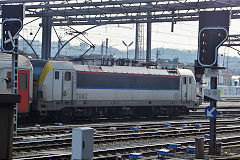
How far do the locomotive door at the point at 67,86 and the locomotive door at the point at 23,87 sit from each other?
8.84ft

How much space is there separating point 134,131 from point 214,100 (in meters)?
8.33

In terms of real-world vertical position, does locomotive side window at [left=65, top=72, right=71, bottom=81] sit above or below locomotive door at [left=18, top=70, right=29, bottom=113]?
above

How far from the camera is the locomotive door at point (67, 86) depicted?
28.0 metres

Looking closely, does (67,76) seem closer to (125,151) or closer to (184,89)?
(184,89)

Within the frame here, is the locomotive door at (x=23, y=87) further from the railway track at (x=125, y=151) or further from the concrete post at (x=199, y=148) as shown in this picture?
the concrete post at (x=199, y=148)

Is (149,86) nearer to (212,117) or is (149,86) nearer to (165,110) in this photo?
(165,110)

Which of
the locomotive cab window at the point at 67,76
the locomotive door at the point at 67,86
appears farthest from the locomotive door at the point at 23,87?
the locomotive cab window at the point at 67,76

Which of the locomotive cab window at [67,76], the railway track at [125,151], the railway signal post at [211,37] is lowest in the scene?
the railway track at [125,151]

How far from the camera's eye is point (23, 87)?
83.9 ft

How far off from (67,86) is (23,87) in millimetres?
3218

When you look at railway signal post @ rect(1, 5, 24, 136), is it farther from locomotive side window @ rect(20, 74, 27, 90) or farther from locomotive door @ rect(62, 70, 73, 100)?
locomotive door @ rect(62, 70, 73, 100)

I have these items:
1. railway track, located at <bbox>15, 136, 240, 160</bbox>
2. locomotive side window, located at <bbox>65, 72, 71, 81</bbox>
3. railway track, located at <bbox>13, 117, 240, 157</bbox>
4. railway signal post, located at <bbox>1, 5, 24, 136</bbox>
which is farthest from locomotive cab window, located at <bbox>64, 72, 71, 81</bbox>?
railway track, located at <bbox>15, 136, 240, 160</bbox>

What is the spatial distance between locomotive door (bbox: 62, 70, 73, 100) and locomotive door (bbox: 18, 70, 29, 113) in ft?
8.84

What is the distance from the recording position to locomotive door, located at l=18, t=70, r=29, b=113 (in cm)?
2531
